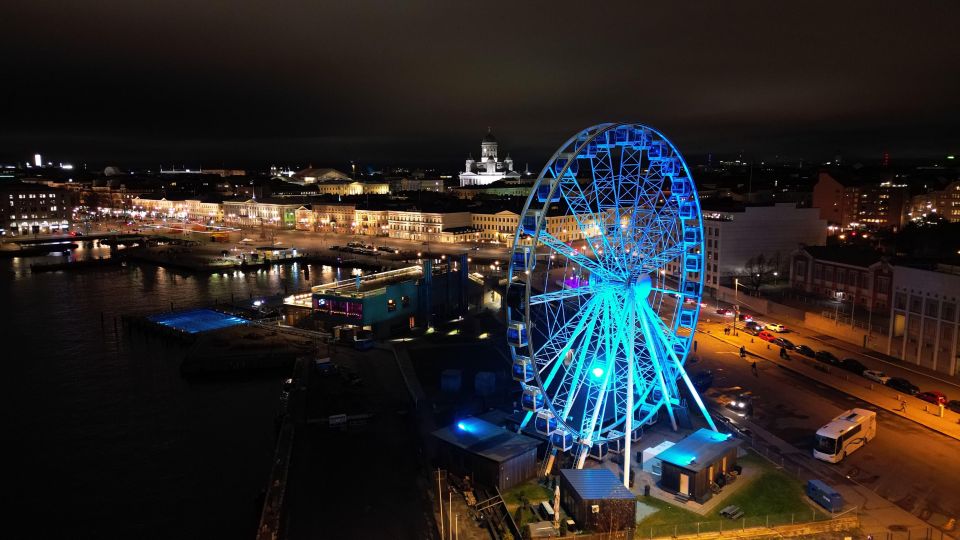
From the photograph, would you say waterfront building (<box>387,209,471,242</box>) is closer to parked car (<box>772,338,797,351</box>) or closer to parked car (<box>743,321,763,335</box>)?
parked car (<box>743,321,763,335</box>)

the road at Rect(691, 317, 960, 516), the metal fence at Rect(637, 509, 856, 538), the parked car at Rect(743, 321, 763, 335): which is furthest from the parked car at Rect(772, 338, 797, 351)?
the metal fence at Rect(637, 509, 856, 538)

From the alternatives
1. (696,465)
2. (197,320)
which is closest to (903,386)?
(696,465)

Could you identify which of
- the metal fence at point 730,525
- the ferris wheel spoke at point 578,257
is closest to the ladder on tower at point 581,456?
the metal fence at point 730,525

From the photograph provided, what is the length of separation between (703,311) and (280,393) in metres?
17.3

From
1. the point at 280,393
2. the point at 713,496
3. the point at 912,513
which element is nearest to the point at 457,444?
the point at 713,496

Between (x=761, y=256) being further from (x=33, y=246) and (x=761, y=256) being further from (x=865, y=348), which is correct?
(x=33, y=246)

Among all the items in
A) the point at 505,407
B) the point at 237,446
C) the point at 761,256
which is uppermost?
the point at 761,256

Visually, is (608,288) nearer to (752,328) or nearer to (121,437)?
(752,328)

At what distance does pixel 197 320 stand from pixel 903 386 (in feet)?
85.9

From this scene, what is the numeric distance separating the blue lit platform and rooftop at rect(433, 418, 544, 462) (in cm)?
1662

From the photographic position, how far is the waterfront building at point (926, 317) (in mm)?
18219

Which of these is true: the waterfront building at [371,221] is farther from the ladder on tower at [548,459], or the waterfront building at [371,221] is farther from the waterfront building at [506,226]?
the ladder on tower at [548,459]

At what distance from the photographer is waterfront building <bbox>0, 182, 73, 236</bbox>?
2768 inches

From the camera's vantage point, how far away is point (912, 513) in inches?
431
